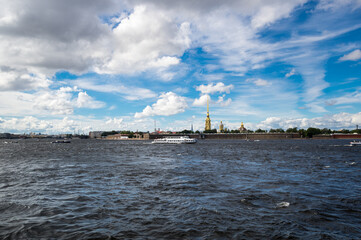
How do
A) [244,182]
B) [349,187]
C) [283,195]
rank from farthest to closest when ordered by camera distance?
[244,182], [349,187], [283,195]

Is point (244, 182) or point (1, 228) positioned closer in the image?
point (1, 228)

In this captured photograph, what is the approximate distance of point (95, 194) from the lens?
17578mm

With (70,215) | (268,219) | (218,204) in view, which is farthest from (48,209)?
(268,219)

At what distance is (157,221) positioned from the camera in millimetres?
11961

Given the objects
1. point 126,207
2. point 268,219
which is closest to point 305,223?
point 268,219

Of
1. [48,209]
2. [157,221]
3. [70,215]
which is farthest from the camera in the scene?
[48,209]

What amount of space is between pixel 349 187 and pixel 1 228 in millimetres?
22427

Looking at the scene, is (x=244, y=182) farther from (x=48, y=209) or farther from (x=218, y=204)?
(x=48, y=209)

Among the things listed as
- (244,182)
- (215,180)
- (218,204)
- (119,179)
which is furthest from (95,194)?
(244,182)

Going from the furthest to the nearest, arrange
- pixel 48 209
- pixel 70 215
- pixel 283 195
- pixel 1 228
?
1. pixel 283 195
2. pixel 48 209
3. pixel 70 215
4. pixel 1 228

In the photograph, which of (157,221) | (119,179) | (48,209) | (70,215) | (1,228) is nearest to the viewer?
(1,228)

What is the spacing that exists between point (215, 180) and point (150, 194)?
7449 mm

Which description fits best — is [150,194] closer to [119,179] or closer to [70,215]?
[70,215]

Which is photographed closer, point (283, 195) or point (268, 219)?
point (268, 219)
